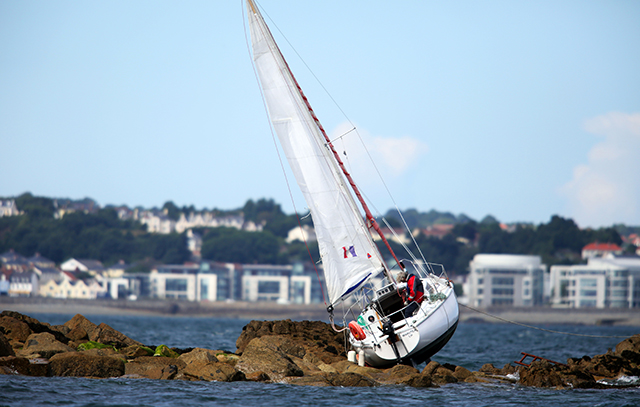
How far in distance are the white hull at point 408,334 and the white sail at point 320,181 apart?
4.15 ft

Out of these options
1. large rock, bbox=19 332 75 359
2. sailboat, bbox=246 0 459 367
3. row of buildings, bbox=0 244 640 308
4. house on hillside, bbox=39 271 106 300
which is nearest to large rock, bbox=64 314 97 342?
large rock, bbox=19 332 75 359

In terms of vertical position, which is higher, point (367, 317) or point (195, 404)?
point (367, 317)

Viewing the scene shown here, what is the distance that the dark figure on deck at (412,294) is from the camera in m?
21.8

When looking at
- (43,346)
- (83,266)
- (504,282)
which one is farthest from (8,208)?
(43,346)

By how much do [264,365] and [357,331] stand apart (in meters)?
2.64

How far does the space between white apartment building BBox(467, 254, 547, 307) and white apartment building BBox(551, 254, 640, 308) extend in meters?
4.67

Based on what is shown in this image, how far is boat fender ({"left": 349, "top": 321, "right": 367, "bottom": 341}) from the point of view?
21.5m

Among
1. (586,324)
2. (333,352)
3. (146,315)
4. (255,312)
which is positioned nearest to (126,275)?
(146,315)

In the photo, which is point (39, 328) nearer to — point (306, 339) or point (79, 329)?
point (79, 329)

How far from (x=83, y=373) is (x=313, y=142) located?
28.3ft

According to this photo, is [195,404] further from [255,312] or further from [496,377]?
[255,312]

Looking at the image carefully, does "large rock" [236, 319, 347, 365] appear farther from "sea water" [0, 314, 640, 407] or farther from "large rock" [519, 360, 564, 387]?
"large rock" [519, 360, 564, 387]

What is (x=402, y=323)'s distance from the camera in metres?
21.3

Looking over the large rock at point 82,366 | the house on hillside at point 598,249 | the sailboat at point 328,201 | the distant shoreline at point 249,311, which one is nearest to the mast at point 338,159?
the sailboat at point 328,201
